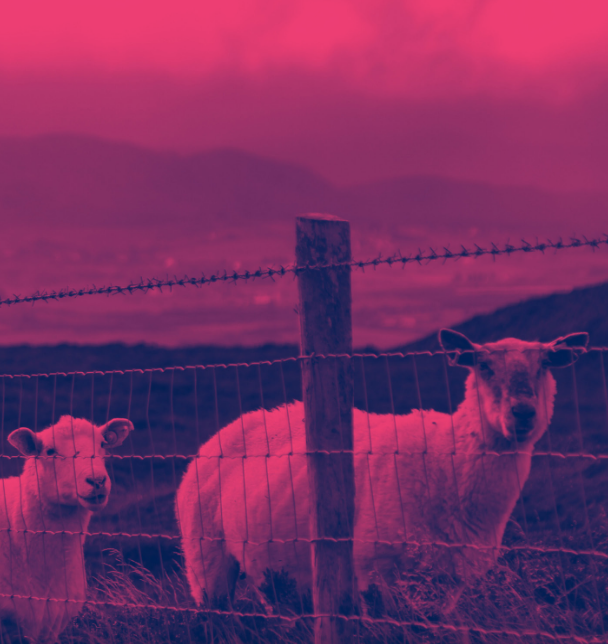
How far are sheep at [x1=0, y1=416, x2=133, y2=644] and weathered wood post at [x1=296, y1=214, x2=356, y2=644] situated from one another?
2213 mm

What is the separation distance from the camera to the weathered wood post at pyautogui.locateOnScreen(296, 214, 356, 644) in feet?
13.6

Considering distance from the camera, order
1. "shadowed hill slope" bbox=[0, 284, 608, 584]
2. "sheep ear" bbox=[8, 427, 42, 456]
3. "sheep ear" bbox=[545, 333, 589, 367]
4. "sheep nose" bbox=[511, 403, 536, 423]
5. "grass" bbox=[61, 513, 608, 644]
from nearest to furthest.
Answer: "grass" bbox=[61, 513, 608, 644] → "sheep nose" bbox=[511, 403, 536, 423] → "sheep ear" bbox=[545, 333, 589, 367] → "sheep ear" bbox=[8, 427, 42, 456] → "shadowed hill slope" bbox=[0, 284, 608, 584]

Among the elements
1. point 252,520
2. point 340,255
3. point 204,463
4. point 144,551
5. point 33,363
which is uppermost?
point 33,363

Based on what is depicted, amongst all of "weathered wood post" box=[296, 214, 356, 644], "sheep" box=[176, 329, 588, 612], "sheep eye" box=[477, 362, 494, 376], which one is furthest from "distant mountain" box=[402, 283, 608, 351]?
"weathered wood post" box=[296, 214, 356, 644]

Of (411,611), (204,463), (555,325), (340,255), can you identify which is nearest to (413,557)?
(411,611)

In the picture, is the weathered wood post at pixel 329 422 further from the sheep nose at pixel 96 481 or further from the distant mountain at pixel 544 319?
the distant mountain at pixel 544 319

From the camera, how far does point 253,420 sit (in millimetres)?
6793

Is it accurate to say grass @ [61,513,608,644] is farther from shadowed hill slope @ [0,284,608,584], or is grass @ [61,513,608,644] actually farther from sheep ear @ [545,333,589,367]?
shadowed hill slope @ [0,284,608,584]

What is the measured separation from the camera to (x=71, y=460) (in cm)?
632

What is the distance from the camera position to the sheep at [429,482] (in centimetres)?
526

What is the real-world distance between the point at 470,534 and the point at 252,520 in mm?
1737

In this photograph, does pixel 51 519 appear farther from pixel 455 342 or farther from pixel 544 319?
pixel 544 319

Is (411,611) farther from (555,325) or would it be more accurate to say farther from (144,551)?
(555,325)

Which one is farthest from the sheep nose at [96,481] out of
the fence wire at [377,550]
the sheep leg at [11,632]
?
the sheep leg at [11,632]
